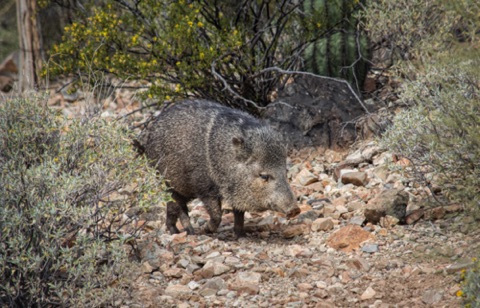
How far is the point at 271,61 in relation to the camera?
7559 mm

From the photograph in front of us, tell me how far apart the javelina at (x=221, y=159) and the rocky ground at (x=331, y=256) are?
33 centimetres

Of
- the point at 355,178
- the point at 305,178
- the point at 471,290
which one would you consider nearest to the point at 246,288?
the point at 471,290

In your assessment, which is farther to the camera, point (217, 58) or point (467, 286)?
point (217, 58)

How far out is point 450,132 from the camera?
15.8 feet

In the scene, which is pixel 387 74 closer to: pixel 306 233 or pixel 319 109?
pixel 319 109

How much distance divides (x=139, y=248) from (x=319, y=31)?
3.74 m

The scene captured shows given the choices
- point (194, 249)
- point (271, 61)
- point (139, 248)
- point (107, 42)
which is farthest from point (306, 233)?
point (107, 42)

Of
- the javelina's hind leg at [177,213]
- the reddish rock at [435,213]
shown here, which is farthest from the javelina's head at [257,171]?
the reddish rock at [435,213]

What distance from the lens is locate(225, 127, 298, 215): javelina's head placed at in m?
5.18

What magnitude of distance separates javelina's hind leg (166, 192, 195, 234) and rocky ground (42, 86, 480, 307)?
173 millimetres

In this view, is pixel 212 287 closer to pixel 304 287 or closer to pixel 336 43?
pixel 304 287

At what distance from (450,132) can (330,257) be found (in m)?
1.22

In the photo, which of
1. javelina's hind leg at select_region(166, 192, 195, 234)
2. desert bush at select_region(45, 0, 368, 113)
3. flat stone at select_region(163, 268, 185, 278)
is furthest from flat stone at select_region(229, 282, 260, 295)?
desert bush at select_region(45, 0, 368, 113)

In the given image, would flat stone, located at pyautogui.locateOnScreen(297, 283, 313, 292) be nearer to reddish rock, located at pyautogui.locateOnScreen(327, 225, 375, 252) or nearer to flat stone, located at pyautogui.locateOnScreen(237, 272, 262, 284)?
flat stone, located at pyautogui.locateOnScreen(237, 272, 262, 284)
